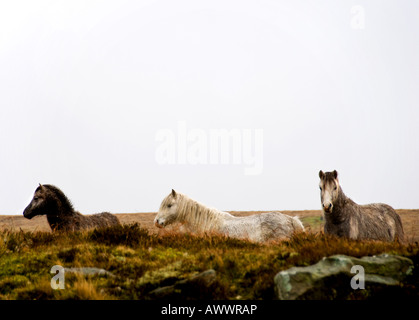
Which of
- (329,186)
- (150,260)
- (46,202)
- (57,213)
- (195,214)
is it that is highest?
(329,186)

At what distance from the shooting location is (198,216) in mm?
13539

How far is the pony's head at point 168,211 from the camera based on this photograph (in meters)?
13.2

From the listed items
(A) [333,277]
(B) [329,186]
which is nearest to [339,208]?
(B) [329,186]

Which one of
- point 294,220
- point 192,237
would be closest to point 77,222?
point 192,237

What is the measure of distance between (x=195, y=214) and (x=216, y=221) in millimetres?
742

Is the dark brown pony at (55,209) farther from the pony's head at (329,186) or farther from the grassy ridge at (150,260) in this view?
the pony's head at (329,186)

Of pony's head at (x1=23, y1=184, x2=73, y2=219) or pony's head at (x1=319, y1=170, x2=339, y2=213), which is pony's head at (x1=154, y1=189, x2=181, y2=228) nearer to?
pony's head at (x1=23, y1=184, x2=73, y2=219)

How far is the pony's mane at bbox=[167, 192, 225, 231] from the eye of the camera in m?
13.4

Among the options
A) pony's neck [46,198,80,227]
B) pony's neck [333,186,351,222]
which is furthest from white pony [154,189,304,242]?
pony's neck [46,198,80,227]

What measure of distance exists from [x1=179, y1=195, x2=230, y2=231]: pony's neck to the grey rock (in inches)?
266

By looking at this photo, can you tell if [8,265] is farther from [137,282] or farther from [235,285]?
[235,285]

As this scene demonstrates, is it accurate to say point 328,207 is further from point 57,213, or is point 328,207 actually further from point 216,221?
point 57,213

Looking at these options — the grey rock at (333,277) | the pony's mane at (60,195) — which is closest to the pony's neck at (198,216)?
the pony's mane at (60,195)

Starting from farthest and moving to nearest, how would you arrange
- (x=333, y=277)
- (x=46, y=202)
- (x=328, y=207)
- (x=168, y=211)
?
1. (x=46, y=202)
2. (x=168, y=211)
3. (x=328, y=207)
4. (x=333, y=277)
